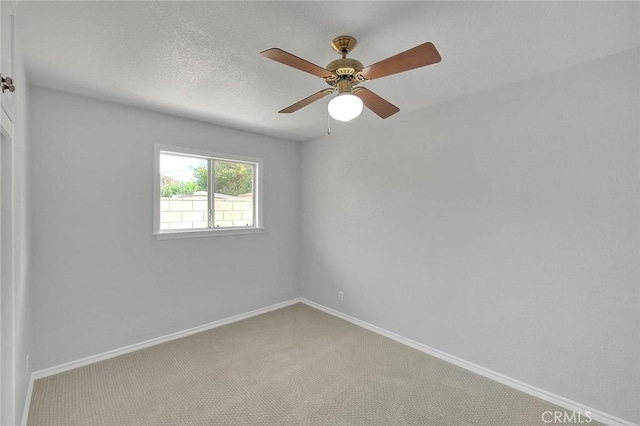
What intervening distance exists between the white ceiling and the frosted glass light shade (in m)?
0.43

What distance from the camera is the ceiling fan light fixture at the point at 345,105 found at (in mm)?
1571

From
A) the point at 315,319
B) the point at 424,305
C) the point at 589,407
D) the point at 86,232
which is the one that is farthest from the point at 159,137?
the point at 589,407

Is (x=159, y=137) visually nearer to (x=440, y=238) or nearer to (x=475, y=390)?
(x=440, y=238)

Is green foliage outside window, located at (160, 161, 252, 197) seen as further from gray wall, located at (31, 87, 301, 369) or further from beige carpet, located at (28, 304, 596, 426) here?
beige carpet, located at (28, 304, 596, 426)

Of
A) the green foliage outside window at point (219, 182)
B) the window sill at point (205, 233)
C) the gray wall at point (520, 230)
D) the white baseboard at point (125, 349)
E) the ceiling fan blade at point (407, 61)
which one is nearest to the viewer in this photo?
the ceiling fan blade at point (407, 61)

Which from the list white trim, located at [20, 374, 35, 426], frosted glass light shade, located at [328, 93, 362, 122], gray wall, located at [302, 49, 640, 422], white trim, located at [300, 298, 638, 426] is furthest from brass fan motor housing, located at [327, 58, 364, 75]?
white trim, located at [20, 374, 35, 426]

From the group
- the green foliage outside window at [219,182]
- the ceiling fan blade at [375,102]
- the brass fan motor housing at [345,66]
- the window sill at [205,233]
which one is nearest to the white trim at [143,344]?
the window sill at [205,233]

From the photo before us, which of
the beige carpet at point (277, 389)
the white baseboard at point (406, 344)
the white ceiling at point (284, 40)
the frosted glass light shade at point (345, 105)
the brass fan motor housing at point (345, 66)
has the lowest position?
the beige carpet at point (277, 389)

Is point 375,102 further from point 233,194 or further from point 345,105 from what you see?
point 233,194

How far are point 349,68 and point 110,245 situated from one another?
272 centimetres

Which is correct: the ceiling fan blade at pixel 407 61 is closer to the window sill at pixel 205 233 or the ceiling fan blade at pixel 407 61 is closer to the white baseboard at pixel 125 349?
the window sill at pixel 205 233

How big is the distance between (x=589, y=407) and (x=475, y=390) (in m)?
0.71

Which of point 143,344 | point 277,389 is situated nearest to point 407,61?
point 277,389

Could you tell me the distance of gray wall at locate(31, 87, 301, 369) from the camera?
248cm
